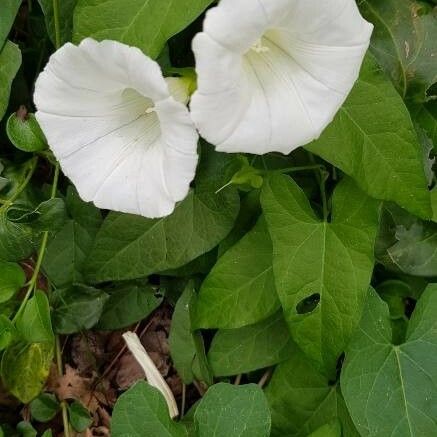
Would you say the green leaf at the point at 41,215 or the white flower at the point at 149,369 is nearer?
the green leaf at the point at 41,215

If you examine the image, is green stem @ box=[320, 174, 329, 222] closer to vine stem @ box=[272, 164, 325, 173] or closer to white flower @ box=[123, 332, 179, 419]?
vine stem @ box=[272, 164, 325, 173]

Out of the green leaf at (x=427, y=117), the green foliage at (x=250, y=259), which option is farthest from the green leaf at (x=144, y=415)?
the green leaf at (x=427, y=117)

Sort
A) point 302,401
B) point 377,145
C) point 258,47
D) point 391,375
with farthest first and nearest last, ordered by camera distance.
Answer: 1. point 302,401
2. point 391,375
3. point 377,145
4. point 258,47

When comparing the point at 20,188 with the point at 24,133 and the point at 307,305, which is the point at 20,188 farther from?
the point at 307,305

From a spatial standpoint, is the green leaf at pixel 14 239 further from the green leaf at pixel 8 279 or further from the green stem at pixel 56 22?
the green stem at pixel 56 22

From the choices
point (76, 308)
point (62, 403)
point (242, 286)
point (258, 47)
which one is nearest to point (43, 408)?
point (62, 403)

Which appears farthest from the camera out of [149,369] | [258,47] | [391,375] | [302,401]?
[149,369]
